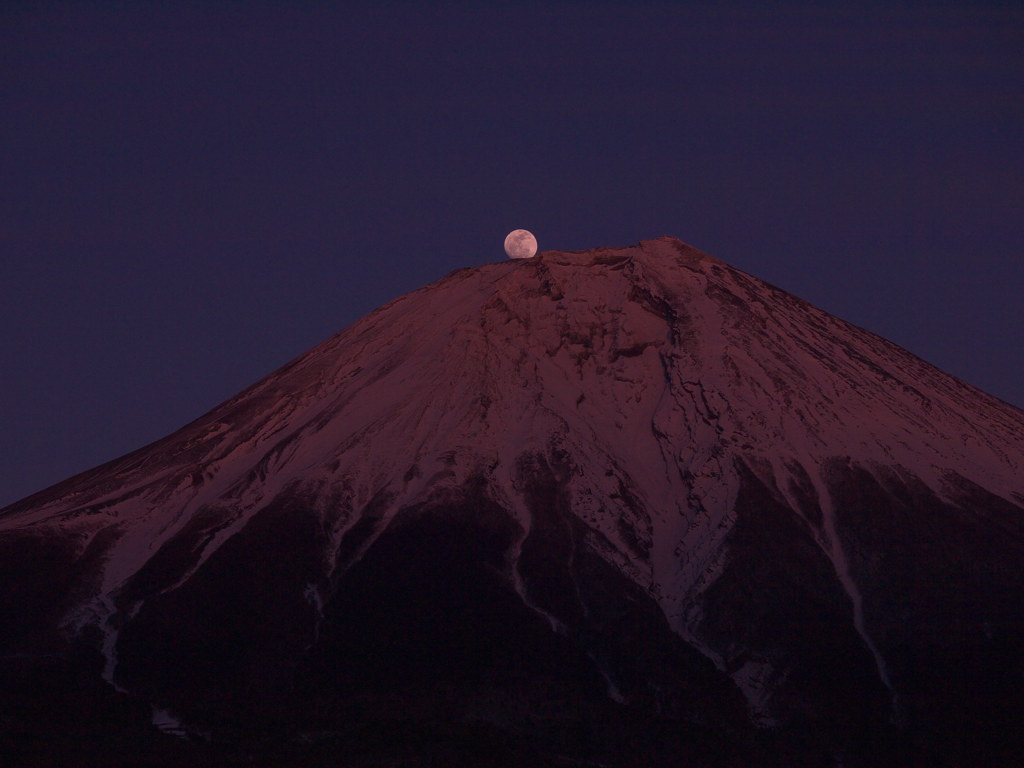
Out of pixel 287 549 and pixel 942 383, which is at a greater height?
pixel 942 383

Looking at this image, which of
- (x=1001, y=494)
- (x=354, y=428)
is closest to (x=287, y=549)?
(x=354, y=428)

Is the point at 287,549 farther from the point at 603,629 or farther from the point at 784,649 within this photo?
the point at 784,649

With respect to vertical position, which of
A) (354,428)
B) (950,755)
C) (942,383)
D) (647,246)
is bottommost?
(950,755)

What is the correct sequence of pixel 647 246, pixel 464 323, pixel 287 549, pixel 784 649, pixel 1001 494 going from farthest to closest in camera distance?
1. pixel 647 246
2. pixel 464 323
3. pixel 1001 494
4. pixel 287 549
5. pixel 784 649

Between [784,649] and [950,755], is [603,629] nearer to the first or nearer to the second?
[784,649]

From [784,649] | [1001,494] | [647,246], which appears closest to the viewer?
[784,649]

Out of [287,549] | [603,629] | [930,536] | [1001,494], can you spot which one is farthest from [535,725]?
[1001,494]

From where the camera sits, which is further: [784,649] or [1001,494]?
[1001,494]
